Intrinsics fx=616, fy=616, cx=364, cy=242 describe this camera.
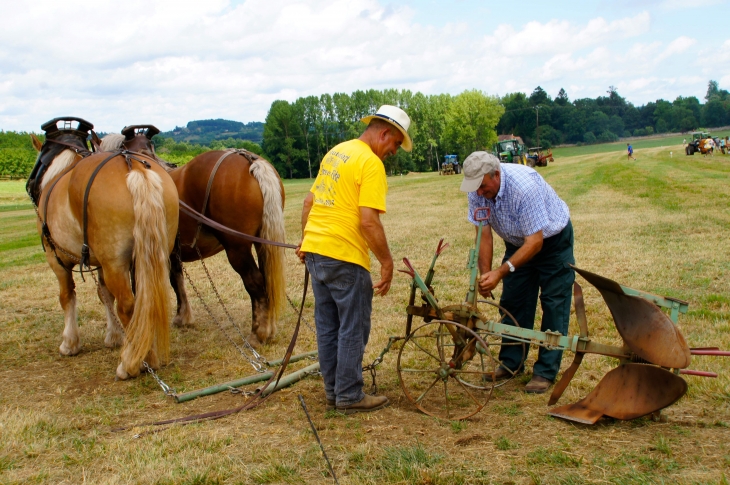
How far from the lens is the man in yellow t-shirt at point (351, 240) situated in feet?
13.2

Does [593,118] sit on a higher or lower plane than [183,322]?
higher

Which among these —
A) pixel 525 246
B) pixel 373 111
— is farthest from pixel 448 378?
pixel 373 111

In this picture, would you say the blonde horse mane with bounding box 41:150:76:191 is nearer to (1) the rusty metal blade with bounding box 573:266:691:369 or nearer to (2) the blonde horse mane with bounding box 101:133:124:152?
(2) the blonde horse mane with bounding box 101:133:124:152

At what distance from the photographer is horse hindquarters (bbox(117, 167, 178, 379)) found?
5230 mm

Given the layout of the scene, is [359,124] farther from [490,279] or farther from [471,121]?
[490,279]

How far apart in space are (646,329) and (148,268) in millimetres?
3894

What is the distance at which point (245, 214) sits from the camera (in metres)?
6.36

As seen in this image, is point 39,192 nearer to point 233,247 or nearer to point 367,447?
point 233,247

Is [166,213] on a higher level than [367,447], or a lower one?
higher

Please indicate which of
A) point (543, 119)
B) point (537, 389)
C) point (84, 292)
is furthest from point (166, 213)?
point (543, 119)

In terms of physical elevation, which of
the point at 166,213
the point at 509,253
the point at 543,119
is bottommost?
the point at 509,253

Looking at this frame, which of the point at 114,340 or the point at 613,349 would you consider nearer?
the point at 613,349

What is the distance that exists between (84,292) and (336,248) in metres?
6.99

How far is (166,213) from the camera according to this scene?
220 inches
